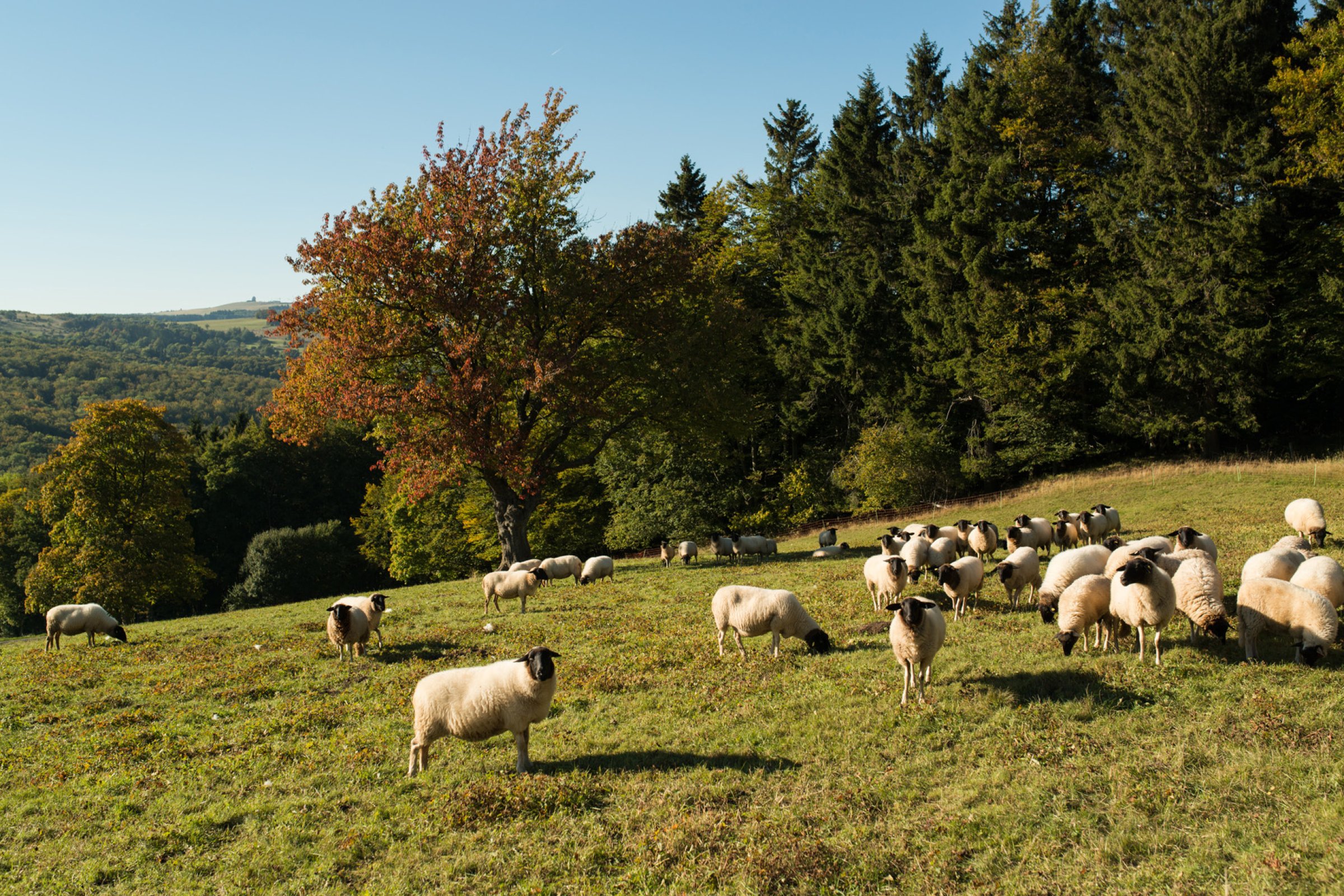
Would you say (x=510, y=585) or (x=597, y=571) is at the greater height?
(x=510, y=585)

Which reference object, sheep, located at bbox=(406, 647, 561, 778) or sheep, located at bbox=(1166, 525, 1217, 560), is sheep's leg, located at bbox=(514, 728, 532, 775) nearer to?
sheep, located at bbox=(406, 647, 561, 778)

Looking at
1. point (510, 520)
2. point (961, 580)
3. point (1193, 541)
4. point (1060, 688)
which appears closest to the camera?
point (1060, 688)

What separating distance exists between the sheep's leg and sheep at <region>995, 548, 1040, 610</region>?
1027cm

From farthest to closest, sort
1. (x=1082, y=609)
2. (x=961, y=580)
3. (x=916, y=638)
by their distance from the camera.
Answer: (x=961, y=580) < (x=1082, y=609) < (x=916, y=638)

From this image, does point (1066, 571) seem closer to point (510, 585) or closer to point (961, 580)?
point (961, 580)

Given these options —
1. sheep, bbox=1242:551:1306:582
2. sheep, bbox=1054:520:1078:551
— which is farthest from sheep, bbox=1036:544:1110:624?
sheep, bbox=1054:520:1078:551

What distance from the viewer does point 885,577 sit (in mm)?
15484

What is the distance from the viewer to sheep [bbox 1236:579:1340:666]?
9.51m

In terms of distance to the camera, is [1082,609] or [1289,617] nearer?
[1289,617]

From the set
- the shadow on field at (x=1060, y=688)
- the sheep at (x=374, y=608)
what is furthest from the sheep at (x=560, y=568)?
the shadow on field at (x=1060, y=688)

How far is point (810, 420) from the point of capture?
52.5 metres

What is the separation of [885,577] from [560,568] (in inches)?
546

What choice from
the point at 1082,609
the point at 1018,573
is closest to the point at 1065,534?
the point at 1018,573

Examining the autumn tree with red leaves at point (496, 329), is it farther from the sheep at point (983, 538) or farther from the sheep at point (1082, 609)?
the sheep at point (1082, 609)
